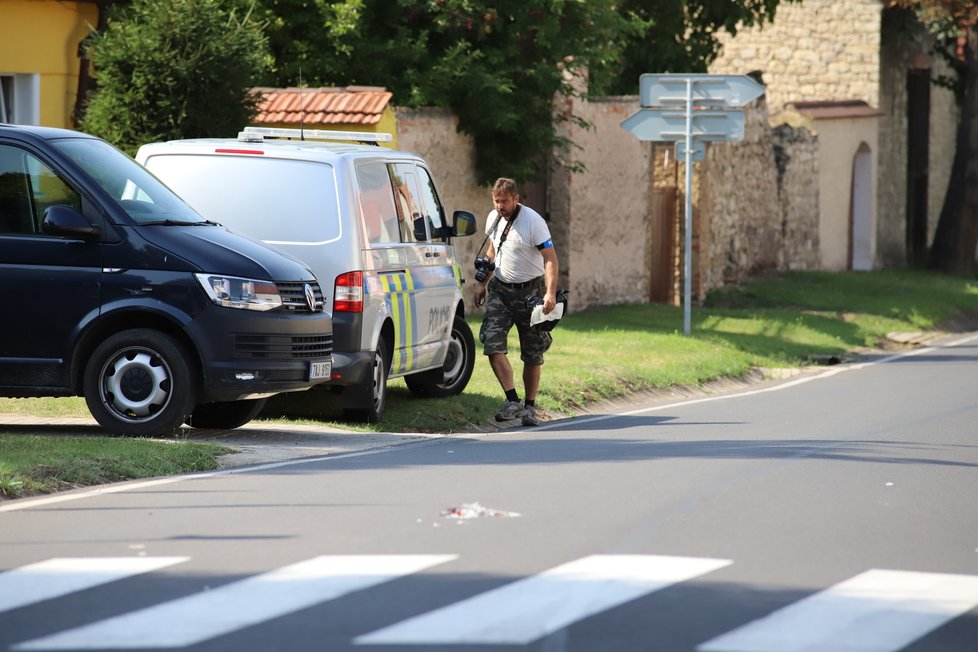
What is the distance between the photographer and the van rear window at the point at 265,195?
1293cm

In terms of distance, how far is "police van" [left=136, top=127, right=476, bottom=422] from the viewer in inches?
508

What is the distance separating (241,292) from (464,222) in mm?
3234

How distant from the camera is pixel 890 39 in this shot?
3984 cm

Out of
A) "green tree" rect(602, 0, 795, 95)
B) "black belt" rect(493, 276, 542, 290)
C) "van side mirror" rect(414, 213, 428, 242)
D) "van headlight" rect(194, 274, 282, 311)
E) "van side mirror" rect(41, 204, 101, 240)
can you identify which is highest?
"green tree" rect(602, 0, 795, 95)

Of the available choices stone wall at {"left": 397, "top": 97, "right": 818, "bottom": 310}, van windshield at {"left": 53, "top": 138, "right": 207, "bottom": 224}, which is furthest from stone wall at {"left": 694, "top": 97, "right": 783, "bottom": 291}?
van windshield at {"left": 53, "top": 138, "right": 207, "bottom": 224}

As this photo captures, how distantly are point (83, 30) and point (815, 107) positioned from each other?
62.4 ft

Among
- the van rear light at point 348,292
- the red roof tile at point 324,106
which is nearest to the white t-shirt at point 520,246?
the van rear light at point 348,292

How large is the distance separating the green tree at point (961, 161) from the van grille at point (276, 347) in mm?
26287

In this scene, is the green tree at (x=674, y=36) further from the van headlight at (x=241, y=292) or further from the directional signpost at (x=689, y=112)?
the van headlight at (x=241, y=292)

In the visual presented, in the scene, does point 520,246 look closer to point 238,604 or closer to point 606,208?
point 238,604

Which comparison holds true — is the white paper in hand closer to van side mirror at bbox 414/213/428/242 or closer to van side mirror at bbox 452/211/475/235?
van side mirror at bbox 452/211/475/235

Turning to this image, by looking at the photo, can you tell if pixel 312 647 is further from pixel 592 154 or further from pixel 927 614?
pixel 592 154

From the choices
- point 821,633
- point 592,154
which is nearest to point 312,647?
point 821,633

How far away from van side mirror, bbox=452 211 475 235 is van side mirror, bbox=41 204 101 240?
3.69 meters
